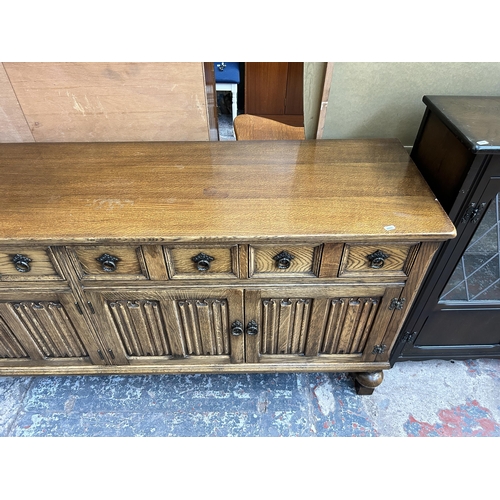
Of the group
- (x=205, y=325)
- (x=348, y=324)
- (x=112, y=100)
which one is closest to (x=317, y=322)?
(x=348, y=324)

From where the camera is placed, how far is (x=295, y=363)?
47.4 inches

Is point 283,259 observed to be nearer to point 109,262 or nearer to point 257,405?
point 109,262

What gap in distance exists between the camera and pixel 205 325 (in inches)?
42.6

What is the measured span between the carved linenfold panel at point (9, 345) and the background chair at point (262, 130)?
1.09 metres

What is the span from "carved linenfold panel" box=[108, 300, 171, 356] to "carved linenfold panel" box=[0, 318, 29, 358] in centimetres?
35

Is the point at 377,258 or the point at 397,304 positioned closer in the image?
the point at 377,258

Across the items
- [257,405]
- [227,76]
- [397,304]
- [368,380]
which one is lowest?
[257,405]

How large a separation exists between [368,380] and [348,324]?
1.04 feet

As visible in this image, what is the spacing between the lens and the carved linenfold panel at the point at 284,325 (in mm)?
1029

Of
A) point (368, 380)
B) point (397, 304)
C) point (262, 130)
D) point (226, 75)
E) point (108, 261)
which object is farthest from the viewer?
point (226, 75)

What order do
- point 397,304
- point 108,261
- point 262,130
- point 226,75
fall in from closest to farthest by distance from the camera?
point 108,261 < point 397,304 < point 262,130 < point 226,75

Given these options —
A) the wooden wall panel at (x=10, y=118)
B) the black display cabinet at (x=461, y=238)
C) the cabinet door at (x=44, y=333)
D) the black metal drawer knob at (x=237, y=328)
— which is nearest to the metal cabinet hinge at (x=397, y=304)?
the black display cabinet at (x=461, y=238)

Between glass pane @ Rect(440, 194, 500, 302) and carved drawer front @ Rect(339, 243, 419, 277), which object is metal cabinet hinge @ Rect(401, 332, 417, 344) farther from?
carved drawer front @ Rect(339, 243, 419, 277)

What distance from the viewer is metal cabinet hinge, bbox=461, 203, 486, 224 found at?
0.91 m
